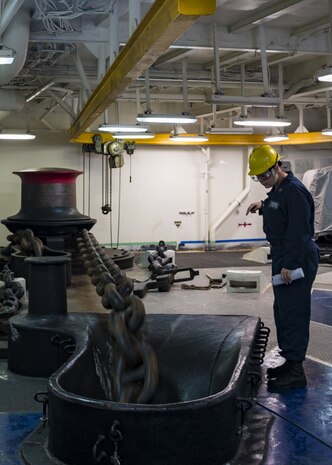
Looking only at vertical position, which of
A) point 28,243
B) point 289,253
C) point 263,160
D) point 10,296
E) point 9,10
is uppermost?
point 9,10

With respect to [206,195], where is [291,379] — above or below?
below

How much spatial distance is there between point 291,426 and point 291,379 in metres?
0.65

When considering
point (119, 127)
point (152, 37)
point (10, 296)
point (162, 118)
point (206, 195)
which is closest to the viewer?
point (152, 37)

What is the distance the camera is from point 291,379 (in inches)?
151

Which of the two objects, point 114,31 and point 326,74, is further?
point 326,74

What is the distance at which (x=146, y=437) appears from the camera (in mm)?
2418

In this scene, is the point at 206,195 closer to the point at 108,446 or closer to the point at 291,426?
the point at 291,426

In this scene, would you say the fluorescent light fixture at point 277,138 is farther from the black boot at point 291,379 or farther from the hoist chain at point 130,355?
the hoist chain at point 130,355

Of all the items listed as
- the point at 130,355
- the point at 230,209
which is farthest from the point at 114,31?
the point at 230,209

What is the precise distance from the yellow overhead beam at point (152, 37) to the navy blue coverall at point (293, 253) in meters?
1.14

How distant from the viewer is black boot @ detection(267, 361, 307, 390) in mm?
3799

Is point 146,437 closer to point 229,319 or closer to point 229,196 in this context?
point 229,319

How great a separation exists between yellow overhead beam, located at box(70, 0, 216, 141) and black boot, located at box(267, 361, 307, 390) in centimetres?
207

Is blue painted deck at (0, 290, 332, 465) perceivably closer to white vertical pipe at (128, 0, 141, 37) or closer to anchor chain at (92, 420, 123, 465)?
anchor chain at (92, 420, 123, 465)
